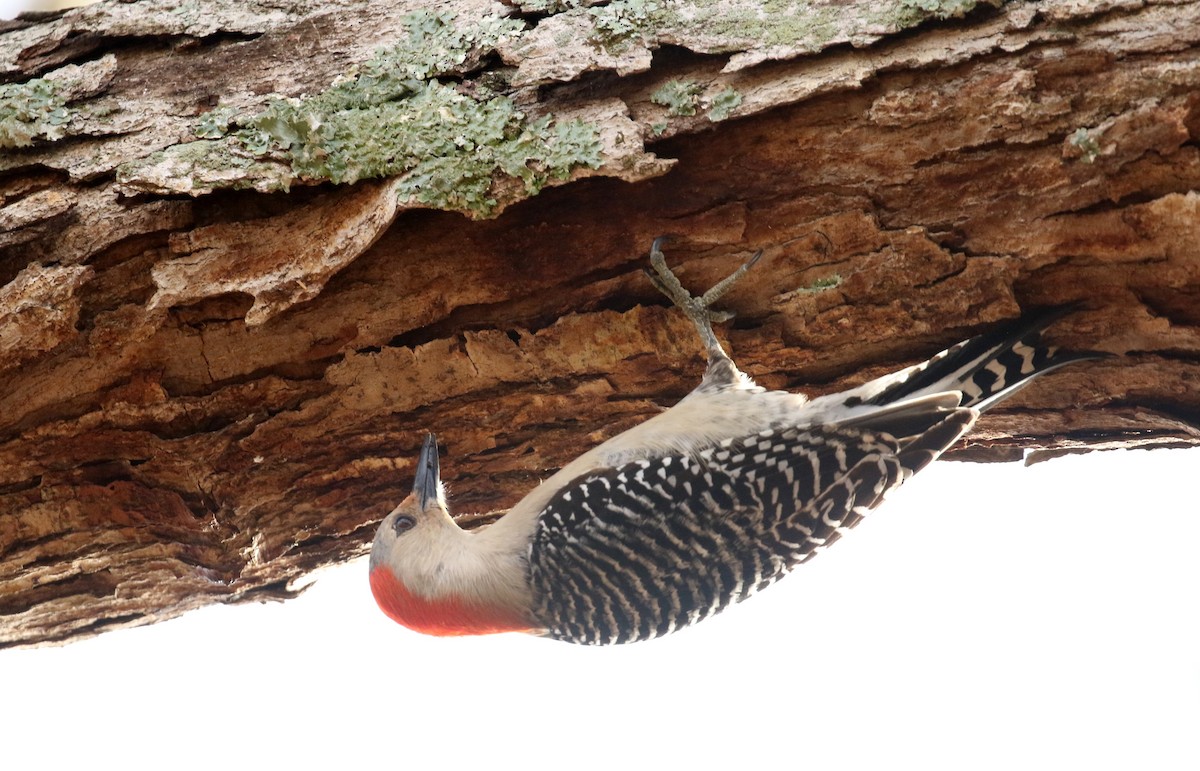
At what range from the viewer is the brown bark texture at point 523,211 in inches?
103

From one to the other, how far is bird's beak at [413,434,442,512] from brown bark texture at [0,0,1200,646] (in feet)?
0.43

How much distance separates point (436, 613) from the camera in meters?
3.68

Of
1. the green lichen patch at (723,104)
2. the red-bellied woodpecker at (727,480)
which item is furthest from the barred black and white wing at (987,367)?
the green lichen patch at (723,104)

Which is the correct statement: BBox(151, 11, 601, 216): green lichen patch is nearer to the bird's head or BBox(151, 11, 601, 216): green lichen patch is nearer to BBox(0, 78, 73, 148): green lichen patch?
BBox(0, 78, 73, 148): green lichen patch

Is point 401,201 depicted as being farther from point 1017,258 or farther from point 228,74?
point 1017,258

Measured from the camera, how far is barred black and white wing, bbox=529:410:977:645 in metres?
3.26

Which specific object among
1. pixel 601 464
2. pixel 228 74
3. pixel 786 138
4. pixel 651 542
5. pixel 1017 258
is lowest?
pixel 651 542

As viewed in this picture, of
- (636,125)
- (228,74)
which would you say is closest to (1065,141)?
(636,125)

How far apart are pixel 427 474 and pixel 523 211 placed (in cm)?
105

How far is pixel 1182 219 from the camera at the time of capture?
259cm

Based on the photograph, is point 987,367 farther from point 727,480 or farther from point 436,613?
point 436,613

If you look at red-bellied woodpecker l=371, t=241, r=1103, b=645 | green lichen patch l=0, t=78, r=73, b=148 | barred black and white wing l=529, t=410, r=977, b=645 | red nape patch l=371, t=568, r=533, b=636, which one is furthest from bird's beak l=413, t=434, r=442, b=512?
green lichen patch l=0, t=78, r=73, b=148

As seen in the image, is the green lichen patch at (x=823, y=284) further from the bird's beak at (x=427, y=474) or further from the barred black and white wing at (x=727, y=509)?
the bird's beak at (x=427, y=474)

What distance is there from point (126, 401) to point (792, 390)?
221 cm
